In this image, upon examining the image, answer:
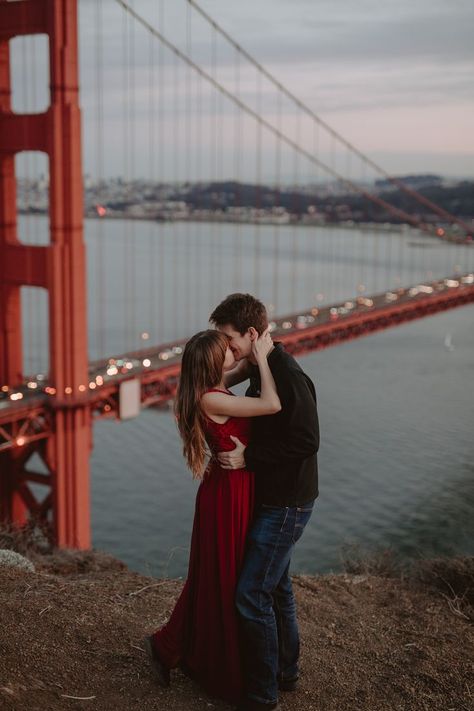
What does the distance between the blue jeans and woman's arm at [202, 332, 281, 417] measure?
0.36 m

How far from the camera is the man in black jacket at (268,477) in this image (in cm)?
304

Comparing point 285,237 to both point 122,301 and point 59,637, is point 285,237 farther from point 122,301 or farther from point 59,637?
point 59,637

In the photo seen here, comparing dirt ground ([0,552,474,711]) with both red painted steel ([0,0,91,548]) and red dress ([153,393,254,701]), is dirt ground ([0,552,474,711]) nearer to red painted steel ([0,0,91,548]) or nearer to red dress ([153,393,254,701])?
red dress ([153,393,254,701])

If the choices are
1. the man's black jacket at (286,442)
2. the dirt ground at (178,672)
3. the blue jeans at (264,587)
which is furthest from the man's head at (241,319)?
the dirt ground at (178,672)

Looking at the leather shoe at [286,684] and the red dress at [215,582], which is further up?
the red dress at [215,582]

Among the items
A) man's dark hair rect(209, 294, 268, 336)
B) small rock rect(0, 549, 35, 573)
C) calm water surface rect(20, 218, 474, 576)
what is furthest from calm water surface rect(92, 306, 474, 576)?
man's dark hair rect(209, 294, 268, 336)

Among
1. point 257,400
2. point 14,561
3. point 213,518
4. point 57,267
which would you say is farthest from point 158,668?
point 57,267

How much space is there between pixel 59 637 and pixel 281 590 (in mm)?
915

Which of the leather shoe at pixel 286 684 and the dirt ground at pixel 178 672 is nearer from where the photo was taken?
the dirt ground at pixel 178 672

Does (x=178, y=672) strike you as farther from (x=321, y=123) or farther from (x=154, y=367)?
(x=321, y=123)

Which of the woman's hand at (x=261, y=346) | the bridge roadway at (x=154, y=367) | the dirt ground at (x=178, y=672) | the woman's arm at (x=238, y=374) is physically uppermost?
the woman's hand at (x=261, y=346)

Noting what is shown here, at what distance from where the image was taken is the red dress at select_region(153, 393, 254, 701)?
10.4ft

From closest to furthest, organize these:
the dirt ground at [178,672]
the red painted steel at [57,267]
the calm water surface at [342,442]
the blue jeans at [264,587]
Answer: the blue jeans at [264,587], the dirt ground at [178,672], the red painted steel at [57,267], the calm water surface at [342,442]

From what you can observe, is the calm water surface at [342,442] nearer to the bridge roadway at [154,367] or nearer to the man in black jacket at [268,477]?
the man in black jacket at [268,477]
